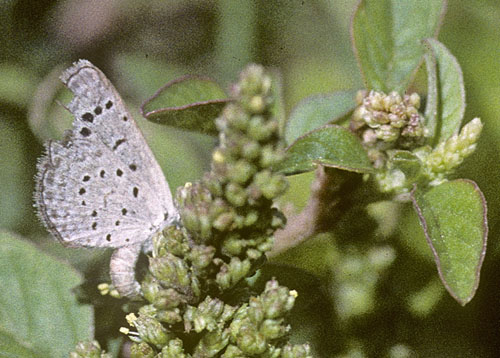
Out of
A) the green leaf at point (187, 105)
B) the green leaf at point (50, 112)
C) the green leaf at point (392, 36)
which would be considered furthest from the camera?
the green leaf at point (50, 112)

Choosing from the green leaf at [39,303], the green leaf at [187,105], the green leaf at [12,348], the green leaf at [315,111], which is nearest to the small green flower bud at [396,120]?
the green leaf at [187,105]

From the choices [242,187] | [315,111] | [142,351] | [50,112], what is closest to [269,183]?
[242,187]

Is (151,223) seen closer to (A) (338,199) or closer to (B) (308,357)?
(A) (338,199)

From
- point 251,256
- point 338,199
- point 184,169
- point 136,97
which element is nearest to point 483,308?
point 338,199

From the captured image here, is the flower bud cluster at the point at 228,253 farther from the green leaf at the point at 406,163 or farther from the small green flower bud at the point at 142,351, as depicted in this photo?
the green leaf at the point at 406,163

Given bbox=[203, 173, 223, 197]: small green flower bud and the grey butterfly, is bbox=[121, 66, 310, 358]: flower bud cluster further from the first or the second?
the grey butterfly

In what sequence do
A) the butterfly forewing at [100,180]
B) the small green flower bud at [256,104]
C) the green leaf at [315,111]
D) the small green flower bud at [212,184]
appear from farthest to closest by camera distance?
1. the green leaf at [315,111]
2. the butterfly forewing at [100,180]
3. the small green flower bud at [212,184]
4. the small green flower bud at [256,104]

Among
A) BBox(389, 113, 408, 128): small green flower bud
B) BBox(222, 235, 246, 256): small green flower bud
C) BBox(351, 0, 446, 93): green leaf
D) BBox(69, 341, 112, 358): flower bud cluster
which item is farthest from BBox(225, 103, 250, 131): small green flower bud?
BBox(351, 0, 446, 93): green leaf
